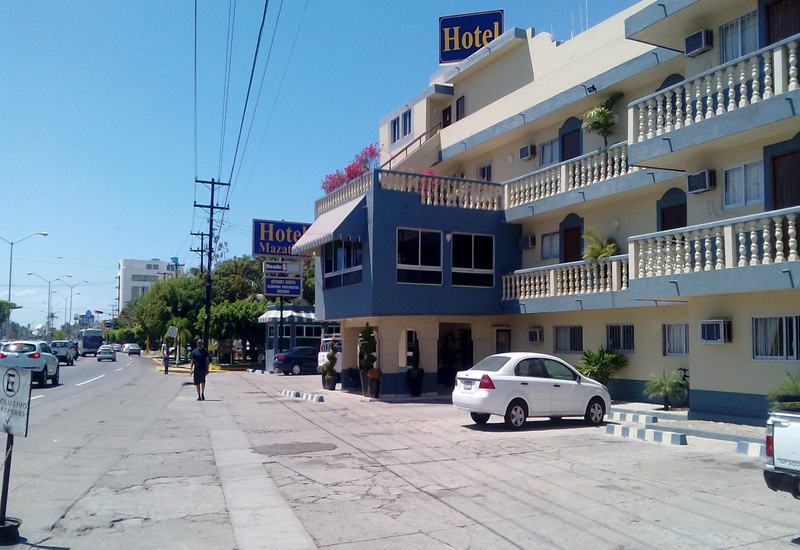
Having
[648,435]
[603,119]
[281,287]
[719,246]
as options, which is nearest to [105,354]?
[281,287]

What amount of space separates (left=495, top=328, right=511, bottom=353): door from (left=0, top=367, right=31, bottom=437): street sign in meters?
20.4

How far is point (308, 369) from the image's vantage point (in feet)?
142

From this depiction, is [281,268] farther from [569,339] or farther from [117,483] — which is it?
[117,483]

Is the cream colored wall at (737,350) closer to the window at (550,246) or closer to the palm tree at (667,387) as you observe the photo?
the palm tree at (667,387)

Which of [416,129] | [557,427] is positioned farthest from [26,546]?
[416,129]

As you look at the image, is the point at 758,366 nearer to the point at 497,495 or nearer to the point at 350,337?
the point at 497,495

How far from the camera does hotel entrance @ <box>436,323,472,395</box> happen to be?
92.9ft

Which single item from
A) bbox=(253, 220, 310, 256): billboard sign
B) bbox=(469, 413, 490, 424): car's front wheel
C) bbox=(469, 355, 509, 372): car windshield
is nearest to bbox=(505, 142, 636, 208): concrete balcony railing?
bbox=(469, 355, 509, 372): car windshield

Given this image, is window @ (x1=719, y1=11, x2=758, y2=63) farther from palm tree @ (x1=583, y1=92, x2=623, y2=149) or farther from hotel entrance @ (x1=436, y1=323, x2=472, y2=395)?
hotel entrance @ (x1=436, y1=323, x2=472, y2=395)

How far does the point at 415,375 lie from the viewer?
24.7 metres

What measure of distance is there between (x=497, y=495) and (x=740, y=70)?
1037 centimetres

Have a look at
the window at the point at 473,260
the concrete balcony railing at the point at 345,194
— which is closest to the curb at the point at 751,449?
the window at the point at 473,260

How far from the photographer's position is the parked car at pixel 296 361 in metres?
42.2

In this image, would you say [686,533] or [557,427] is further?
[557,427]
